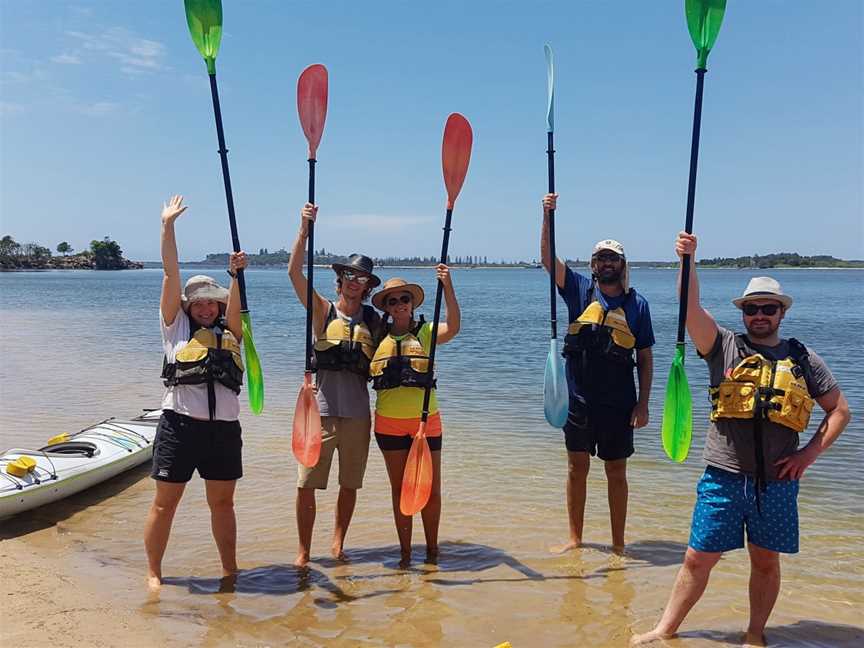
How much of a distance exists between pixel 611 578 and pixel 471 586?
0.85 m

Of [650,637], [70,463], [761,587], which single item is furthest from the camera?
[70,463]

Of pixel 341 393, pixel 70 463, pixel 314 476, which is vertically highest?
pixel 341 393

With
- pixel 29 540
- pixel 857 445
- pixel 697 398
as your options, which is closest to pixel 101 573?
pixel 29 540

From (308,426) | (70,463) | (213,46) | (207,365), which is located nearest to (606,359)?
(308,426)

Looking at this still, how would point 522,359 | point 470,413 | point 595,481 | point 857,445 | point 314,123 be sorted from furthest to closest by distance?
point 522,359, point 470,413, point 857,445, point 595,481, point 314,123

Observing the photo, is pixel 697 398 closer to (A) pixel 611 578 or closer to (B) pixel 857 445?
(B) pixel 857 445

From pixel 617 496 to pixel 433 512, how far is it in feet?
3.77

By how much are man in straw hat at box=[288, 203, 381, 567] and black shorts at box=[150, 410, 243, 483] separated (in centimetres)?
52

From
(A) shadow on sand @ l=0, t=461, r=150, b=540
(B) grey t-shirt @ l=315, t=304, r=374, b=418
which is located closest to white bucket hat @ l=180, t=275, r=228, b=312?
(B) grey t-shirt @ l=315, t=304, r=374, b=418

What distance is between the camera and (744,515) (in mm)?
3121

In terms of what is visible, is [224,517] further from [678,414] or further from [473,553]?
[678,414]

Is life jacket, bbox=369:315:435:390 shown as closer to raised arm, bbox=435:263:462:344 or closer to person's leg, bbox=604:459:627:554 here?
raised arm, bbox=435:263:462:344

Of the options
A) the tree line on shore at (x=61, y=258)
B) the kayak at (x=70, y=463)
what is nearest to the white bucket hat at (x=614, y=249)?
the kayak at (x=70, y=463)

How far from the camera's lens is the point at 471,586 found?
13.5 feet
